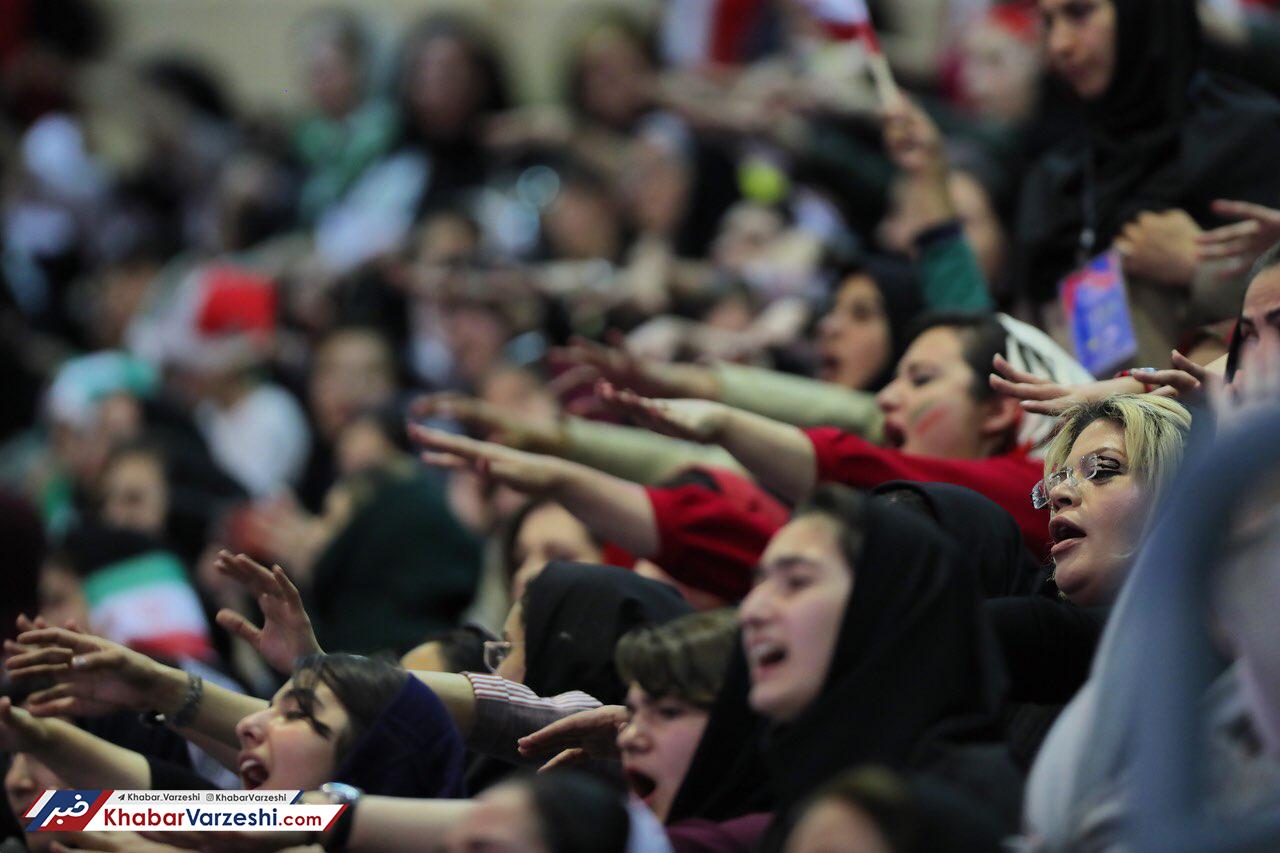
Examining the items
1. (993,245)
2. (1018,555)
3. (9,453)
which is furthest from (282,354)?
(1018,555)

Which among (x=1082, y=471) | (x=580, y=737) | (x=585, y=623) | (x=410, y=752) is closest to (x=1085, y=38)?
(x=1082, y=471)

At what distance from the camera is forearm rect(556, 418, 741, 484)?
515 cm

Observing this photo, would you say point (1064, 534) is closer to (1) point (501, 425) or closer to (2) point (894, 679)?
(2) point (894, 679)

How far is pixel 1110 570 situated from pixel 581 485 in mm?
1293

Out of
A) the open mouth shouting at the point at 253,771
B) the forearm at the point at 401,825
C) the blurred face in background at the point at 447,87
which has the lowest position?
the blurred face in background at the point at 447,87

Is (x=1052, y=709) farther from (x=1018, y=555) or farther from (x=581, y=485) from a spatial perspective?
(x=581, y=485)

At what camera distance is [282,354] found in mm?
8664

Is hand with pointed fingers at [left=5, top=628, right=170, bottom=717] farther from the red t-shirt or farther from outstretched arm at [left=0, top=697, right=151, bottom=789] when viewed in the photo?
the red t-shirt

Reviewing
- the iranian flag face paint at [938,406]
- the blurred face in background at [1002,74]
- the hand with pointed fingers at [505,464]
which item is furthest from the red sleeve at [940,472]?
the blurred face in background at [1002,74]

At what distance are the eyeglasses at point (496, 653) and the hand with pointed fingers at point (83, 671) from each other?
68 centimetres

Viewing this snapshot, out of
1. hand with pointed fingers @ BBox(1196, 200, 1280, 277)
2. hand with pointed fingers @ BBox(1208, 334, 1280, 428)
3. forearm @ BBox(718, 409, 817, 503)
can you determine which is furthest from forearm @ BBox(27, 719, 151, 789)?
hand with pointed fingers @ BBox(1196, 200, 1280, 277)

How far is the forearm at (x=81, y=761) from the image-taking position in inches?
155

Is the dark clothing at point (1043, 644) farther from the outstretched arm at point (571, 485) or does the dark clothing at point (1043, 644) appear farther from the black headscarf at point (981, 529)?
the outstretched arm at point (571, 485)

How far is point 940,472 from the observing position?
166 inches
